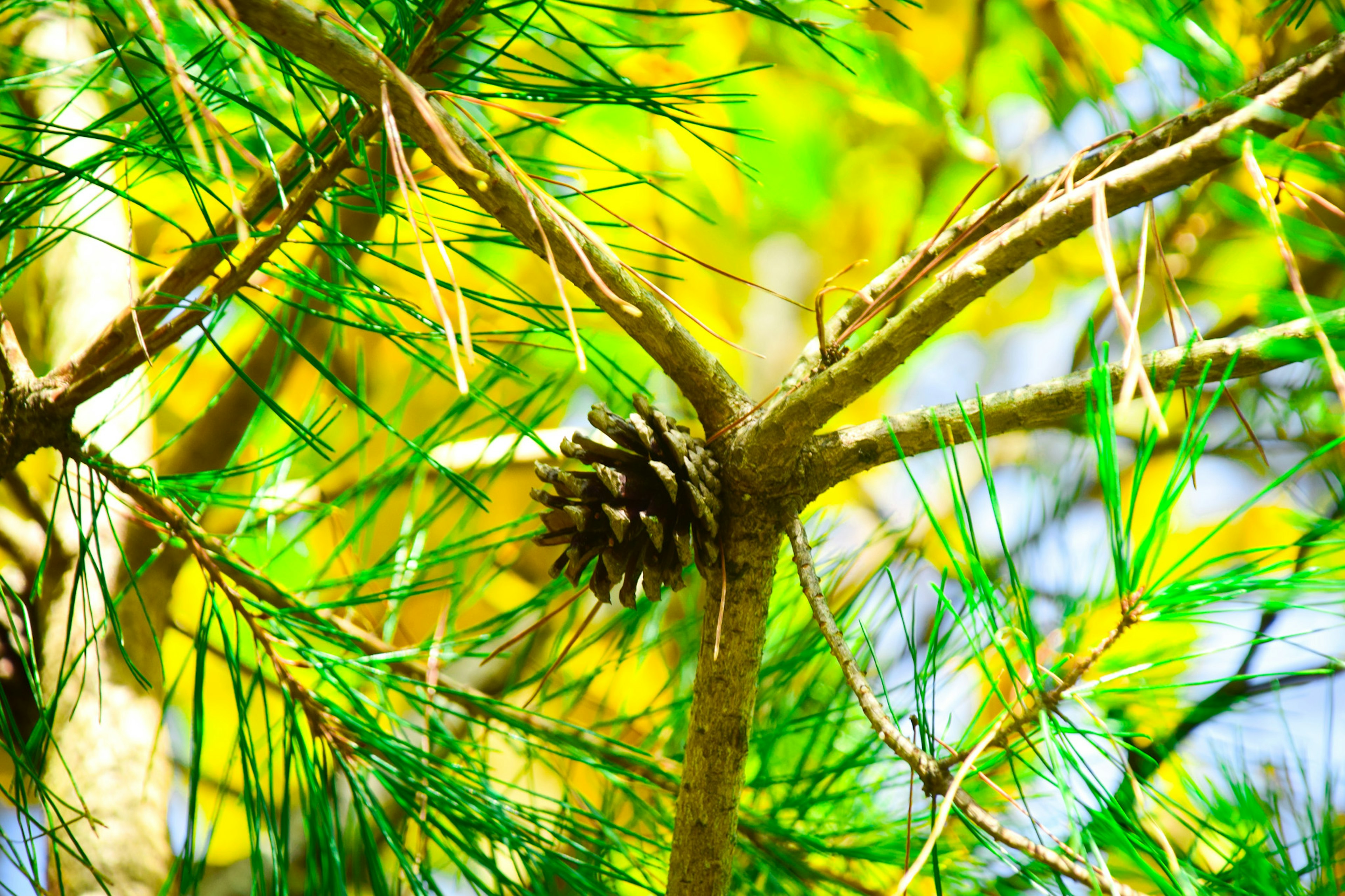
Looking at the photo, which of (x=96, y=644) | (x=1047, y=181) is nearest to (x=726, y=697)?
(x=1047, y=181)

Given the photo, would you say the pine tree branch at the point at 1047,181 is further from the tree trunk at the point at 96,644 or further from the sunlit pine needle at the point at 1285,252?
the tree trunk at the point at 96,644

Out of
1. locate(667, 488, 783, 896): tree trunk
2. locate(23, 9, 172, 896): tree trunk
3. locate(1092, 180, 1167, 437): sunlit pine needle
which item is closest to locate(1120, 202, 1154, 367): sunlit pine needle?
locate(1092, 180, 1167, 437): sunlit pine needle

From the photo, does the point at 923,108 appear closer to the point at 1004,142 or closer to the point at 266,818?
the point at 1004,142

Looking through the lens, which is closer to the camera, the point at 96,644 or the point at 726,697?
the point at 726,697

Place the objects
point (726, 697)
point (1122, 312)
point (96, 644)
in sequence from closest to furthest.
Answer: point (1122, 312), point (726, 697), point (96, 644)

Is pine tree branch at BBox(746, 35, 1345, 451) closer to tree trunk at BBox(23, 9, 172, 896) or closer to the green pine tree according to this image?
the green pine tree

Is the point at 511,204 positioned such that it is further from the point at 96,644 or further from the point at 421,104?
the point at 96,644
